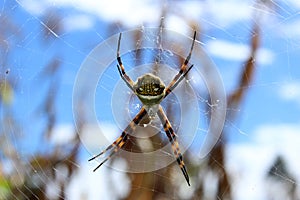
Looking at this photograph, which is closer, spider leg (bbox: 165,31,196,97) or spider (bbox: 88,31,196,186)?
spider (bbox: 88,31,196,186)

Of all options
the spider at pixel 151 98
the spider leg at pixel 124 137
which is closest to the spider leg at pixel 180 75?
the spider at pixel 151 98

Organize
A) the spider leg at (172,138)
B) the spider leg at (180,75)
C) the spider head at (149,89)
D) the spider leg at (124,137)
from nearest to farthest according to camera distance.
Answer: the spider head at (149,89), the spider leg at (180,75), the spider leg at (172,138), the spider leg at (124,137)

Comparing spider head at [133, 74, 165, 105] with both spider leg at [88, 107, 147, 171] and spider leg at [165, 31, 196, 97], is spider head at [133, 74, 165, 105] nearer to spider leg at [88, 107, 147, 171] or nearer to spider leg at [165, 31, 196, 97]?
spider leg at [165, 31, 196, 97]

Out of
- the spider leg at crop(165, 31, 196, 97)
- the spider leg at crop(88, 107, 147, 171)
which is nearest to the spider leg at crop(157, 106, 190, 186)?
the spider leg at crop(88, 107, 147, 171)

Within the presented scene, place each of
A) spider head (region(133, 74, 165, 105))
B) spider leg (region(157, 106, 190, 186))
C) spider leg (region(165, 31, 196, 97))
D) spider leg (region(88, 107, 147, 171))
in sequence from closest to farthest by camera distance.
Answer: spider head (region(133, 74, 165, 105)) → spider leg (region(165, 31, 196, 97)) → spider leg (region(157, 106, 190, 186)) → spider leg (region(88, 107, 147, 171))

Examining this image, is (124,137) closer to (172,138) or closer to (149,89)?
(172,138)

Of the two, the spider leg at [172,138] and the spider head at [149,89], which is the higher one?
the spider head at [149,89]

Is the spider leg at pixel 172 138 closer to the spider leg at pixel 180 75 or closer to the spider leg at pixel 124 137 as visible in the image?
the spider leg at pixel 124 137

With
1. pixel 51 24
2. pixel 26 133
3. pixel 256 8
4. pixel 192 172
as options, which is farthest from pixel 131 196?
pixel 256 8

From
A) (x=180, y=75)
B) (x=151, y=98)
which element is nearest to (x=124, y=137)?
(x=151, y=98)

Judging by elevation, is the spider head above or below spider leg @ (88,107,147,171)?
above
